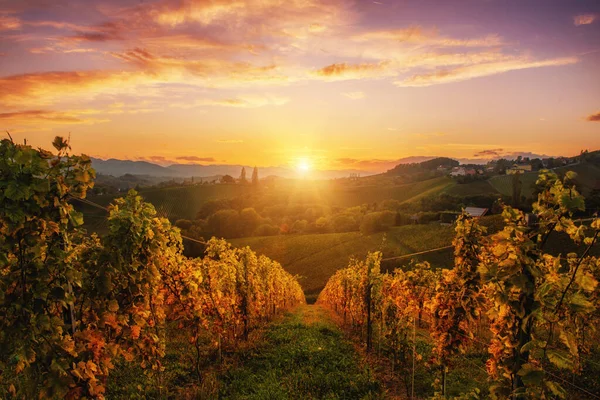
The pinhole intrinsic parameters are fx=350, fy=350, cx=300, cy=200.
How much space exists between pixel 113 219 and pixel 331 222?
88106mm

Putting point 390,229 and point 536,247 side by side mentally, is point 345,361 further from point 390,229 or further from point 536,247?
point 390,229

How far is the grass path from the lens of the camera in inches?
421

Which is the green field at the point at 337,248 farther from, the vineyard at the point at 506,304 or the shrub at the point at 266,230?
the vineyard at the point at 506,304

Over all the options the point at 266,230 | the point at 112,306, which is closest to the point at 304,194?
the point at 266,230

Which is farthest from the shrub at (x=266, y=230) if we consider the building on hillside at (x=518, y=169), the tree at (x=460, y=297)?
the building on hillside at (x=518, y=169)

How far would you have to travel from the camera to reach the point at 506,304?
464 centimetres

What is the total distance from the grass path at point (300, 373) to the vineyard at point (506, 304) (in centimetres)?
161

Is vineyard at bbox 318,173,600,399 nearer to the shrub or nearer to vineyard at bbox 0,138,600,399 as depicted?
vineyard at bbox 0,138,600,399

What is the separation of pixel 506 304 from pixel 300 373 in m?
9.29

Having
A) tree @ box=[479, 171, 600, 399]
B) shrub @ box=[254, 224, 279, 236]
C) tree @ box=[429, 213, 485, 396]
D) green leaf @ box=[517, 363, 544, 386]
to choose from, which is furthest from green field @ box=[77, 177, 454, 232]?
green leaf @ box=[517, 363, 544, 386]

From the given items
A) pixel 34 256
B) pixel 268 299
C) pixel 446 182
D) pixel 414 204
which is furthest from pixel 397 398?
pixel 446 182

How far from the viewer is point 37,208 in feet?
15.1

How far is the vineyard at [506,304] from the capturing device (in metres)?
4.10

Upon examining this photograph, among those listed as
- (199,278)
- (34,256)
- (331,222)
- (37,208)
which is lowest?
(331,222)
